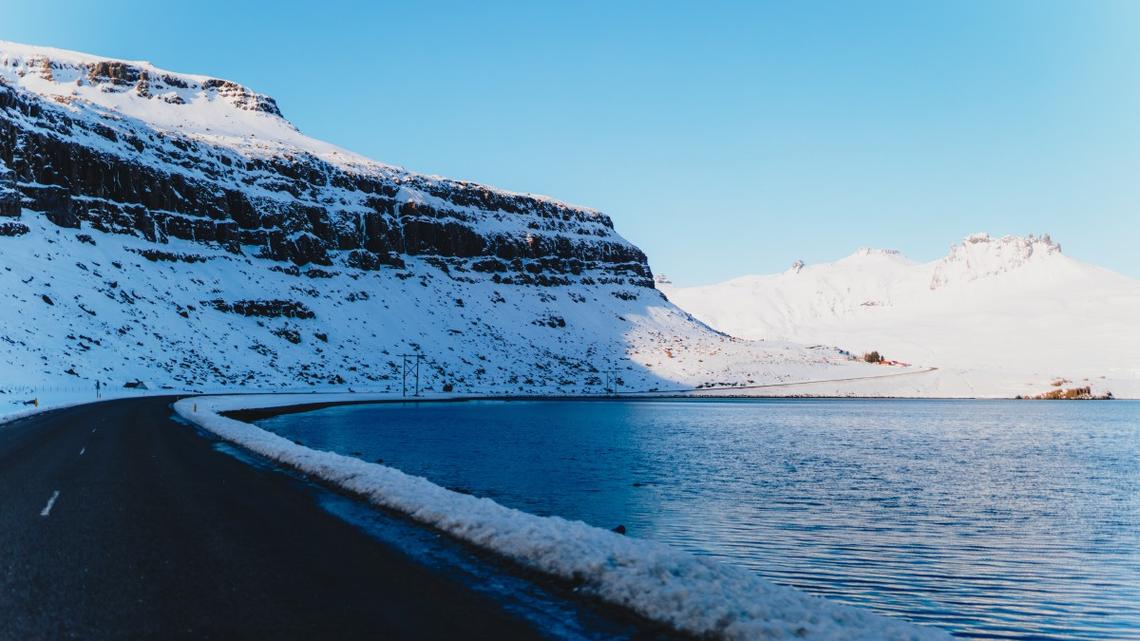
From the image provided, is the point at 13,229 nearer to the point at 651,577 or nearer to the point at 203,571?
the point at 203,571

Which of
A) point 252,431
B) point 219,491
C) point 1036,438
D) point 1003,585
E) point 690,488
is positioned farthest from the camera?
point 1036,438

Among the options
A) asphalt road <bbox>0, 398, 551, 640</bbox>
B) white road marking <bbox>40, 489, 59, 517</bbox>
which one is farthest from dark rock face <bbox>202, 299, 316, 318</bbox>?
white road marking <bbox>40, 489, 59, 517</bbox>

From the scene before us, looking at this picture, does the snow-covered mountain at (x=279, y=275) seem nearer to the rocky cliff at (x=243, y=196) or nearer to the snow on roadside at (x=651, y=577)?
the rocky cliff at (x=243, y=196)

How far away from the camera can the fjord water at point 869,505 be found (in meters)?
11.2

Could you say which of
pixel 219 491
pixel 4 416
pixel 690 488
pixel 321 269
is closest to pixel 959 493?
pixel 690 488

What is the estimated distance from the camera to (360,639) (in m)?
6.73

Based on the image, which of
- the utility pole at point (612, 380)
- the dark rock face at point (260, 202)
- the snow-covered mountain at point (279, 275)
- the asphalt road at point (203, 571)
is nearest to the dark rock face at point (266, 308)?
the snow-covered mountain at point (279, 275)

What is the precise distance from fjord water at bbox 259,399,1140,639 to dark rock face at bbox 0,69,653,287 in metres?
93.2

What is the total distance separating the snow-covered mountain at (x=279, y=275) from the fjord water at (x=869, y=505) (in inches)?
2326

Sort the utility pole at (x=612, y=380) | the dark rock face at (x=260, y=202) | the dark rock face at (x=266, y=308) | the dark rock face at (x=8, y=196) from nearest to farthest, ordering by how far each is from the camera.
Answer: the dark rock face at (x=8, y=196)
the dark rock face at (x=266, y=308)
the dark rock face at (x=260, y=202)
the utility pole at (x=612, y=380)

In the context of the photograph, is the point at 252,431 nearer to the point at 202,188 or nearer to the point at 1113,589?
the point at 1113,589

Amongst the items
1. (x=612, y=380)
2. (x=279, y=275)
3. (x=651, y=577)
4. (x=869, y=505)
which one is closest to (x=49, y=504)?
(x=651, y=577)

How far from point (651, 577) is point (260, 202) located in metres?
148

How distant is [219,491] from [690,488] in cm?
1307
